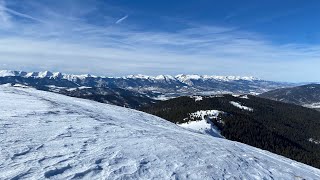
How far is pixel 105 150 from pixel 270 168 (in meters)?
12.3

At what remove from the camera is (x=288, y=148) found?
176m

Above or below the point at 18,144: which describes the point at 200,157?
below

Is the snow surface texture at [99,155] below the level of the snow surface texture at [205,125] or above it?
above

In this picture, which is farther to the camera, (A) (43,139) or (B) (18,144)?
(A) (43,139)

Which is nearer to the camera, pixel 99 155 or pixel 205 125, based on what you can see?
pixel 99 155

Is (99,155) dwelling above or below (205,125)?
above

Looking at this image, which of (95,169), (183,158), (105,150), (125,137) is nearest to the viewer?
(95,169)

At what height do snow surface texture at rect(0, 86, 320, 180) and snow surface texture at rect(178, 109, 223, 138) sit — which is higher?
snow surface texture at rect(0, 86, 320, 180)

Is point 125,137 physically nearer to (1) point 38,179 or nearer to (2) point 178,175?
(2) point 178,175

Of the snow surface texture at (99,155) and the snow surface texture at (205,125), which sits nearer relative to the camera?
the snow surface texture at (99,155)

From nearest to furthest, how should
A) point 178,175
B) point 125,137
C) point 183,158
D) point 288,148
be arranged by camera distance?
point 178,175, point 183,158, point 125,137, point 288,148

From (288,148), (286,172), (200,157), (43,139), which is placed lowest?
(288,148)

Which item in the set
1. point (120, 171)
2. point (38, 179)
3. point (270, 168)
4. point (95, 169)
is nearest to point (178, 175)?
point (120, 171)

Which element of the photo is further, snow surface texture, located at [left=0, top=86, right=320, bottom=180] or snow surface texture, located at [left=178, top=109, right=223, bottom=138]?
snow surface texture, located at [left=178, top=109, right=223, bottom=138]
